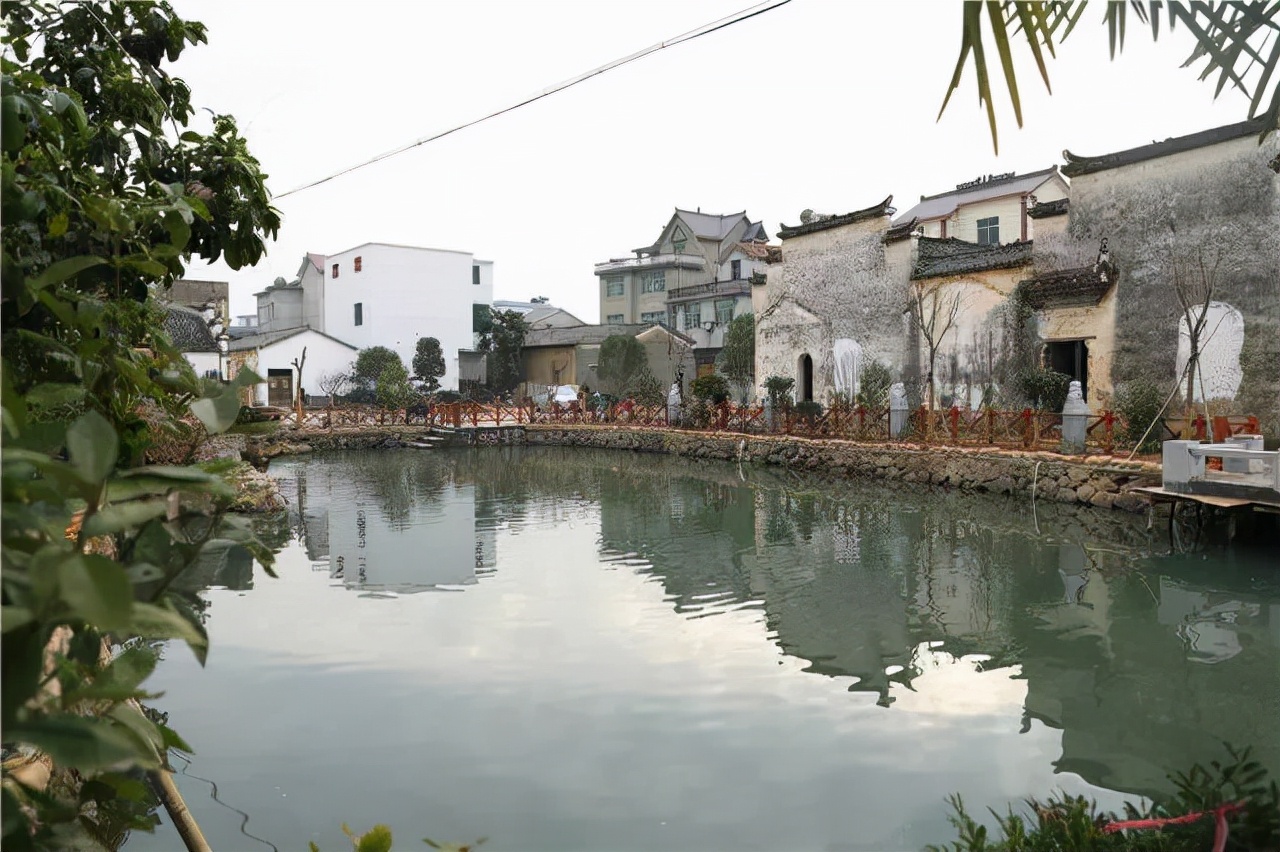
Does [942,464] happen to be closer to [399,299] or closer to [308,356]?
[308,356]

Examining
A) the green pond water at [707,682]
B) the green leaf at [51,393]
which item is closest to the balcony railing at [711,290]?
the green pond water at [707,682]

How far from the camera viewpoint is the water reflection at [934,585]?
457 cm

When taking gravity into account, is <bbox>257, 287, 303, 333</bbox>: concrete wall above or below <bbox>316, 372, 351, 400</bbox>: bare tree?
above

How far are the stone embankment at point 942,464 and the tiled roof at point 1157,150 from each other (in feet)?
15.0

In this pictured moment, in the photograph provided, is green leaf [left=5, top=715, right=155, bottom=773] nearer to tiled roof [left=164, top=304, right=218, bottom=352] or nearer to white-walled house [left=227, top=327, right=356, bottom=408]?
tiled roof [left=164, top=304, right=218, bottom=352]

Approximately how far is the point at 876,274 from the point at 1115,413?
5890mm

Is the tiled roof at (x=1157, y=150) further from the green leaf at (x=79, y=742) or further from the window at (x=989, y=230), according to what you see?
the green leaf at (x=79, y=742)

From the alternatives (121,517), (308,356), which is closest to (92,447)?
(121,517)

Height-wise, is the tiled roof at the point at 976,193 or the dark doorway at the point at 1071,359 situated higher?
the tiled roof at the point at 976,193

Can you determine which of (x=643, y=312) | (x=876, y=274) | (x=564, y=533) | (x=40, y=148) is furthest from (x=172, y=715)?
(x=643, y=312)

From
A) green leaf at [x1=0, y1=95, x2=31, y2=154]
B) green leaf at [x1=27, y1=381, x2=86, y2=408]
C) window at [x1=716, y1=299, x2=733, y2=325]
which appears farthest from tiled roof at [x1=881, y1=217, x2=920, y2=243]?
green leaf at [x1=27, y1=381, x2=86, y2=408]

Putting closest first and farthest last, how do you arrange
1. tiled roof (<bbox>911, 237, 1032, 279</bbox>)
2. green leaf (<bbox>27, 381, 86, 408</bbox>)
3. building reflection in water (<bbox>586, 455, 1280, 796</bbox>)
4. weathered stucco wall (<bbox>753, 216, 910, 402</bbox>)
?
green leaf (<bbox>27, 381, 86, 408</bbox>), building reflection in water (<bbox>586, 455, 1280, 796</bbox>), tiled roof (<bbox>911, 237, 1032, 279</bbox>), weathered stucco wall (<bbox>753, 216, 910, 402</bbox>)

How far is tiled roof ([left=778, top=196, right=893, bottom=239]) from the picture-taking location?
17.4 m

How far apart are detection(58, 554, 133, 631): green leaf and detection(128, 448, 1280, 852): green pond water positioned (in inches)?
114
